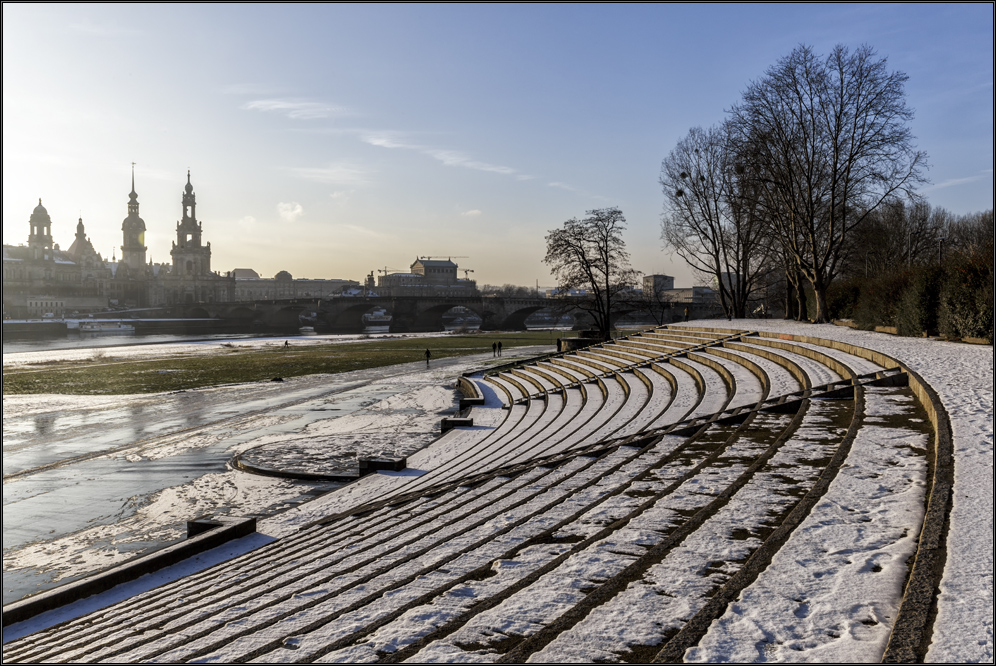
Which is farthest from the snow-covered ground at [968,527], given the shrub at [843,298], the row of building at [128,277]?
the row of building at [128,277]

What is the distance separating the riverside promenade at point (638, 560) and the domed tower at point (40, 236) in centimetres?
20896

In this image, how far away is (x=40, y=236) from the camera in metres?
183

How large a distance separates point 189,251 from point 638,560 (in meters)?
205

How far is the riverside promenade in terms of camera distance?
3.94 meters

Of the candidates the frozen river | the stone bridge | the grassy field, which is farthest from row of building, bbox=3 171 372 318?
the frozen river

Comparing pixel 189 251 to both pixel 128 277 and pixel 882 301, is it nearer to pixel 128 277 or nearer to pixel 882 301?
pixel 128 277

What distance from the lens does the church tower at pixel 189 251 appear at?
185m

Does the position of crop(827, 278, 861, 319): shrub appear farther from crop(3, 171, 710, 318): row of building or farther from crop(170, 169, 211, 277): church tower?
crop(170, 169, 211, 277): church tower

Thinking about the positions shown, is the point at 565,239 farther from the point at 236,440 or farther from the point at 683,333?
the point at 236,440

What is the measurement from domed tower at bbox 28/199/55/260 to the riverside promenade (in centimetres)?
20896

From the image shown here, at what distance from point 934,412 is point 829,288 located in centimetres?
2502

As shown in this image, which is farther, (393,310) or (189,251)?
(189,251)

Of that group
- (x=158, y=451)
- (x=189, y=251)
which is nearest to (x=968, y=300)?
(x=158, y=451)

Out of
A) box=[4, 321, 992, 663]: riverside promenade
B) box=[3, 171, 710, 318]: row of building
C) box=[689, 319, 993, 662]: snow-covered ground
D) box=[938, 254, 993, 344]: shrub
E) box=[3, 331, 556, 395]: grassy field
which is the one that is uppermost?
box=[3, 171, 710, 318]: row of building
